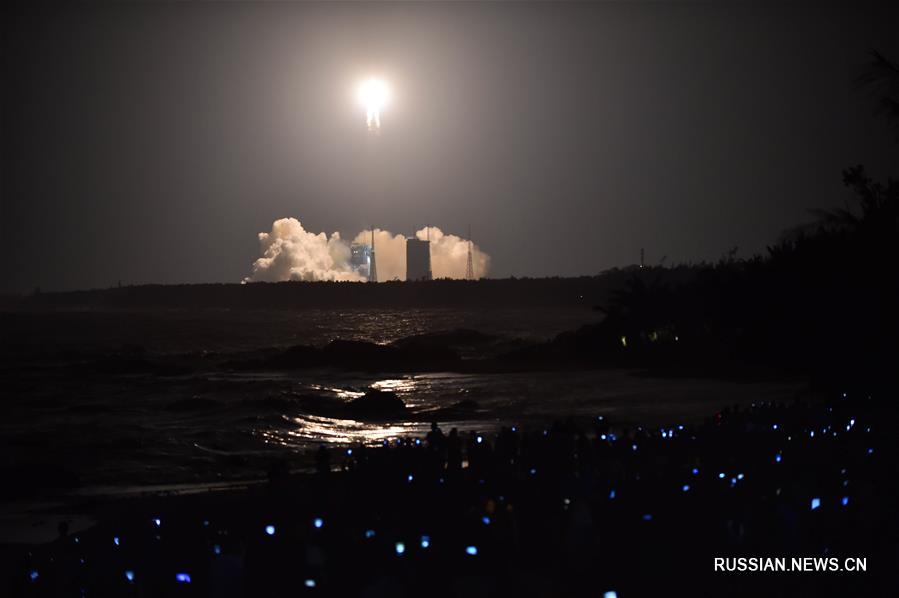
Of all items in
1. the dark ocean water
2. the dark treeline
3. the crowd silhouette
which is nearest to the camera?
the crowd silhouette

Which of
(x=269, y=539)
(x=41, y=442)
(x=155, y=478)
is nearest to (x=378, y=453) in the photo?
(x=269, y=539)

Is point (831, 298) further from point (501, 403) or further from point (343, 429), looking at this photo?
point (501, 403)

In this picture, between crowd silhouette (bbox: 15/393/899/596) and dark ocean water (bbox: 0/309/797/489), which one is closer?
crowd silhouette (bbox: 15/393/899/596)

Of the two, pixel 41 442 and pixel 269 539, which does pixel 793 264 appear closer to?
pixel 269 539

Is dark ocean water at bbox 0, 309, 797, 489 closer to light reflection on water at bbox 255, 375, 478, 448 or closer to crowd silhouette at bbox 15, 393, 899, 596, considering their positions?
light reflection on water at bbox 255, 375, 478, 448

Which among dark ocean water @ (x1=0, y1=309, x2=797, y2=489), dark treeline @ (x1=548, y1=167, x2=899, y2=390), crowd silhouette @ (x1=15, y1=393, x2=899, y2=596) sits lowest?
dark ocean water @ (x1=0, y1=309, x2=797, y2=489)

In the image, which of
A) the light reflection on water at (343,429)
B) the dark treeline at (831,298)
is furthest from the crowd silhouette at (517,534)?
the light reflection on water at (343,429)

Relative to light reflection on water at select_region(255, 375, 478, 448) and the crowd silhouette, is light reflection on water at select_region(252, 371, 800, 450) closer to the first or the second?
light reflection on water at select_region(255, 375, 478, 448)

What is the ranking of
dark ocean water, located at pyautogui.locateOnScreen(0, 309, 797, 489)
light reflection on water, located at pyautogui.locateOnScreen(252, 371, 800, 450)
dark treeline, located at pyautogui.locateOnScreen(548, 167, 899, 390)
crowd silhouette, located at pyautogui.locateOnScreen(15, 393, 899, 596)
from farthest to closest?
light reflection on water, located at pyautogui.locateOnScreen(252, 371, 800, 450), dark ocean water, located at pyautogui.locateOnScreen(0, 309, 797, 489), dark treeline, located at pyautogui.locateOnScreen(548, 167, 899, 390), crowd silhouette, located at pyautogui.locateOnScreen(15, 393, 899, 596)

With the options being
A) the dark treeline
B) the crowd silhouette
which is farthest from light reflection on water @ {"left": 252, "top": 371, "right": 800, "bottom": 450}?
the crowd silhouette

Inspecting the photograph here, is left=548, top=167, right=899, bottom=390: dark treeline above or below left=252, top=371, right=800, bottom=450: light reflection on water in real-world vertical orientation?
above

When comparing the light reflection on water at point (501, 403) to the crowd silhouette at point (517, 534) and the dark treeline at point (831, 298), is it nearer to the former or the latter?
the dark treeline at point (831, 298)
